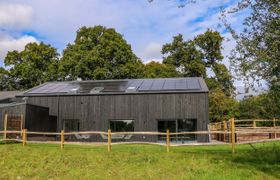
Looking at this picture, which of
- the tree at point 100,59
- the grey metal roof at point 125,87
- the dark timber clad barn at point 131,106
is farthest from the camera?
the tree at point 100,59

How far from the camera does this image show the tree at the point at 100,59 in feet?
119

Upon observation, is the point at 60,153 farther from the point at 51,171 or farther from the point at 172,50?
the point at 172,50

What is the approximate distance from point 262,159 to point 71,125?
1481cm

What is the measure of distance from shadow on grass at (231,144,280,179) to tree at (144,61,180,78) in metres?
25.2

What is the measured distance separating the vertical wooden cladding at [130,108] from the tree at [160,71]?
16.9m

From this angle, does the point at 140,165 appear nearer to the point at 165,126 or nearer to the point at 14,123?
the point at 165,126

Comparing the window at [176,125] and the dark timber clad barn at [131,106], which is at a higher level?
the dark timber clad barn at [131,106]

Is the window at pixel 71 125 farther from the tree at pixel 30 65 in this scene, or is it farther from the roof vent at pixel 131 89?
the tree at pixel 30 65

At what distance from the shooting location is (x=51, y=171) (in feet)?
37.7

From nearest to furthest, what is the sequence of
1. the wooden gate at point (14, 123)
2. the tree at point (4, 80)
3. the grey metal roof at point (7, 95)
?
the wooden gate at point (14, 123), the grey metal roof at point (7, 95), the tree at point (4, 80)

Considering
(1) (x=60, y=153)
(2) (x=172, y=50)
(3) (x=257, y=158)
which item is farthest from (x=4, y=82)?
(3) (x=257, y=158)

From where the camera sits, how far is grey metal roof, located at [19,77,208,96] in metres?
22.5

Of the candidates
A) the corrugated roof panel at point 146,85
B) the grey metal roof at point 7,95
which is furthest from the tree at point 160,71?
the grey metal roof at point 7,95

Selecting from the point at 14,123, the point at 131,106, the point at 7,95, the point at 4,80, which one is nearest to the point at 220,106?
the point at 131,106
